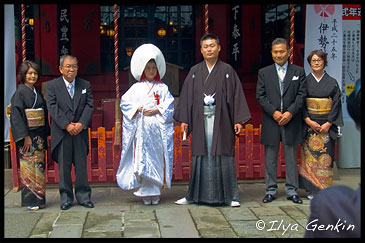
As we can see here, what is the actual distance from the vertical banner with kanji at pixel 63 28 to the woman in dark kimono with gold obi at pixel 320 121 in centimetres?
498

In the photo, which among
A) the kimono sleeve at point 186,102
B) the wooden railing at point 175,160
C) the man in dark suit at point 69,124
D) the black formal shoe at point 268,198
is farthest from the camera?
the wooden railing at point 175,160

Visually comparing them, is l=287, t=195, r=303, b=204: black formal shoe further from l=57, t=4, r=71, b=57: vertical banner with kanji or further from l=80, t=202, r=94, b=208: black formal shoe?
l=57, t=4, r=71, b=57: vertical banner with kanji

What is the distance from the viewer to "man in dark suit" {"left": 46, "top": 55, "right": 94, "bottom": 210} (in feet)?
16.6

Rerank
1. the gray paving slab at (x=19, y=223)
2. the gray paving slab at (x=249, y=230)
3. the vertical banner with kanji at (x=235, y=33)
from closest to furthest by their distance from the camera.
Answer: the gray paving slab at (x=249, y=230), the gray paving slab at (x=19, y=223), the vertical banner with kanji at (x=235, y=33)

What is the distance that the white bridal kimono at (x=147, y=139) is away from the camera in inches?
207

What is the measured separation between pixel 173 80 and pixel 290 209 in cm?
390

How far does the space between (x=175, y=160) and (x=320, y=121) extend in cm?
184

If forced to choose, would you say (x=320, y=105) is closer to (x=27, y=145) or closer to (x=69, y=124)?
(x=69, y=124)

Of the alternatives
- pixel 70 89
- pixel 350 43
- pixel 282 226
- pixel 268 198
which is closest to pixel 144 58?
pixel 70 89

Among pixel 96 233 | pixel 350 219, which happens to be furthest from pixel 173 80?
pixel 350 219

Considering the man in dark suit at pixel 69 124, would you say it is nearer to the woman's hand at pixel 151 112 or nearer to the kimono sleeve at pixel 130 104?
the kimono sleeve at pixel 130 104

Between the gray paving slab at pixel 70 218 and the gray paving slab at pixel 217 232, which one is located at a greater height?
the gray paving slab at pixel 70 218

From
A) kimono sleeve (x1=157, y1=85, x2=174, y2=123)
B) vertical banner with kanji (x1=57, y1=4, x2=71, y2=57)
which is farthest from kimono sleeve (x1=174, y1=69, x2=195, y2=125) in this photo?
vertical banner with kanji (x1=57, y1=4, x2=71, y2=57)

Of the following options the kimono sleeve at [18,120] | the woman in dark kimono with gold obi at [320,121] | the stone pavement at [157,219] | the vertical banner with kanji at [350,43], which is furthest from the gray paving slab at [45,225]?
the vertical banner with kanji at [350,43]
